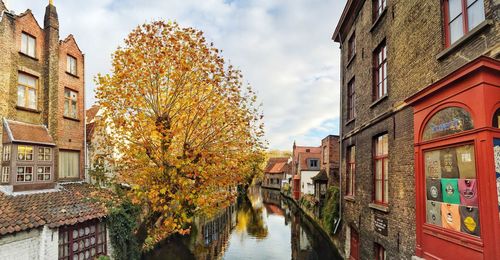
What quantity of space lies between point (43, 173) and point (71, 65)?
6.03 meters

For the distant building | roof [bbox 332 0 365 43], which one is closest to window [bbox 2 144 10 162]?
roof [bbox 332 0 365 43]

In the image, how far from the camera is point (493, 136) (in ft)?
16.3

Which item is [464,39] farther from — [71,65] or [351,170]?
[71,65]

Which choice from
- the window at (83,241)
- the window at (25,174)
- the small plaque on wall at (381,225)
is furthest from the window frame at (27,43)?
the small plaque on wall at (381,225)

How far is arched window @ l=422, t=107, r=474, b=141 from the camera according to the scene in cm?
548

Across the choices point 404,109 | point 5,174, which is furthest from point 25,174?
point 404,109

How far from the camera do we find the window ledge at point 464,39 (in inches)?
215

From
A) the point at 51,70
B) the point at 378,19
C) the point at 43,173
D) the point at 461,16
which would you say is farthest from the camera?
the point at 51,70

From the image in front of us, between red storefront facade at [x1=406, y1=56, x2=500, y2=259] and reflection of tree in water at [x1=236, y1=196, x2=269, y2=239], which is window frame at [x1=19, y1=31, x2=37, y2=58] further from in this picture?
reflection of tree in water at [x1=236, y1=196, x2=269, y2=239]

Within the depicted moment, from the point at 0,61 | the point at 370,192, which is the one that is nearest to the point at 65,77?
the point at 0,61

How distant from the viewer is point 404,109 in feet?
28.0

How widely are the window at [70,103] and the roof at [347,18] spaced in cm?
1386

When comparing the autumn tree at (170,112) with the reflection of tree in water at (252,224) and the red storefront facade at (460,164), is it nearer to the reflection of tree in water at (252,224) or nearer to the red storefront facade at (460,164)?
the red storefront facade at (460,164)

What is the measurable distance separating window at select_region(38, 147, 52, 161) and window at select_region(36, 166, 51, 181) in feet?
1.32
